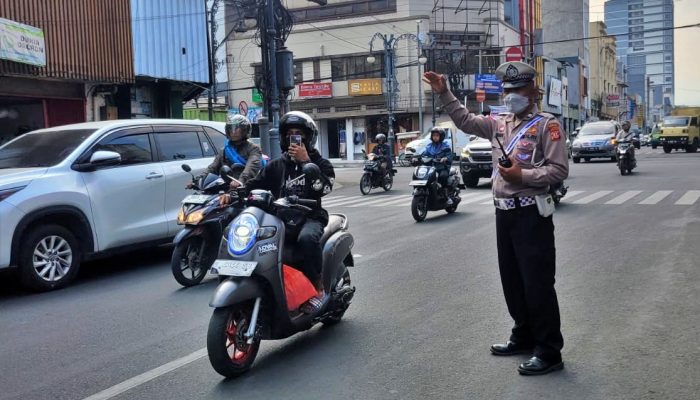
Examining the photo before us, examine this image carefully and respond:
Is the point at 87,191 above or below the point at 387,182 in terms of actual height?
above

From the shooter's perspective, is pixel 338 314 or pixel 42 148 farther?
pixel 42 148

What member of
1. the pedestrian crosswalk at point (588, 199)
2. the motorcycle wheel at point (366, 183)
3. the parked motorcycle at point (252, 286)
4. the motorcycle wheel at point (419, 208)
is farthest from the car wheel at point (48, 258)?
the motorcycle wheel at point (366, 183)

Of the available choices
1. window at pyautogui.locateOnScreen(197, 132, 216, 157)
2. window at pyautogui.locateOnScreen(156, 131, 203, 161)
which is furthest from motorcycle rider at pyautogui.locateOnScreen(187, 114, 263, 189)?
window at pyautogui.locateOnScreen(197, 132, 216, 157)

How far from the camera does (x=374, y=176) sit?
1936 cm

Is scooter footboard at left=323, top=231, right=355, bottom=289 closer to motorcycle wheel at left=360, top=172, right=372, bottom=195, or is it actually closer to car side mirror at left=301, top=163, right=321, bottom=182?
car side mirror at left=301, top=163, right=321, bottom=182

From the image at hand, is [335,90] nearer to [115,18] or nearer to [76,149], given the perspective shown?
[115,18]

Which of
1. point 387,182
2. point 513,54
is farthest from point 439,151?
point 513,54

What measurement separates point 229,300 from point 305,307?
78 centimetres

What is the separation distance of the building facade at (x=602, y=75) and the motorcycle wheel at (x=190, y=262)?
3481 inches

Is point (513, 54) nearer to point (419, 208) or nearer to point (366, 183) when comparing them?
point (366, 183)

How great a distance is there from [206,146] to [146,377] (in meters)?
5.26

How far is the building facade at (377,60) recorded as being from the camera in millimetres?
48125

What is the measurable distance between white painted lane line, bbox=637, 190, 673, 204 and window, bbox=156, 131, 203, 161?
9.26m

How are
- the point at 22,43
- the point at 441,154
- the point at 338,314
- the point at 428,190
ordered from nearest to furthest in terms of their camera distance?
the point at 338,314 → the point at 428,190 → the point at 441,154 → the point at 22,43
